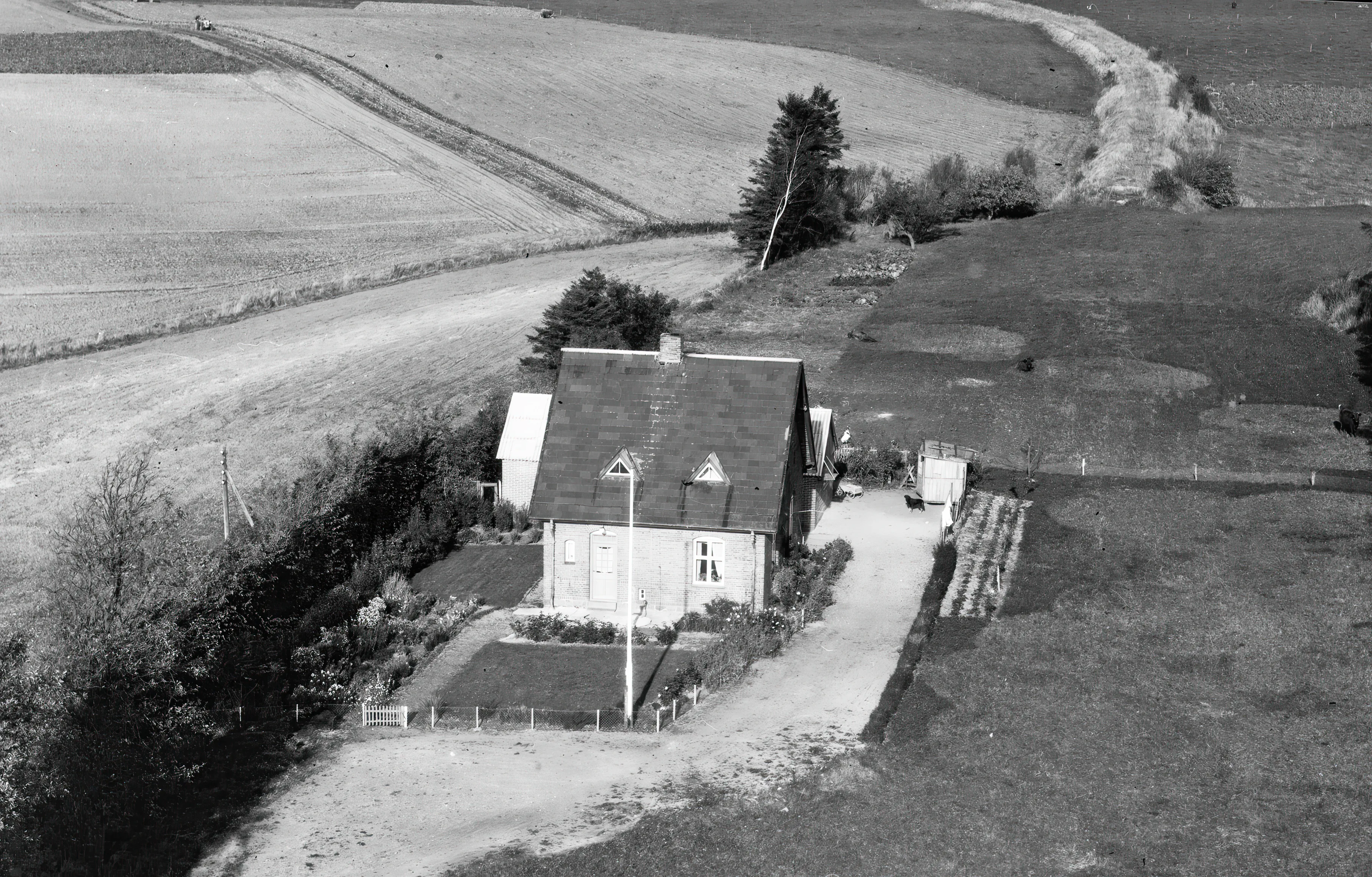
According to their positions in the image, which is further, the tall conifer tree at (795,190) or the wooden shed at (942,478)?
the tall conifer tree at (795,190)

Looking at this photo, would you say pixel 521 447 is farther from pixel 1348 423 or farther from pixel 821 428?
pixel 1348 423

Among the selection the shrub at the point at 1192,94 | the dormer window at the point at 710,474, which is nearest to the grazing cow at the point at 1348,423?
the dormer window at the point at 710,474

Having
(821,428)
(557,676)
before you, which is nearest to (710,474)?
(557,676)

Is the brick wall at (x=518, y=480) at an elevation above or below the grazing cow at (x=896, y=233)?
below

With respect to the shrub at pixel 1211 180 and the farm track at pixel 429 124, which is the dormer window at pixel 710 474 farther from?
the shrub at pixel 1211 180

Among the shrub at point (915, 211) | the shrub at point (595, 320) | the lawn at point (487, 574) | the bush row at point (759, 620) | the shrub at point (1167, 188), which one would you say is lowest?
the lawn at point (487, 574)

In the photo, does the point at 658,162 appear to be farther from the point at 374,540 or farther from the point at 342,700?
the point at 342,700
